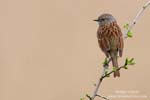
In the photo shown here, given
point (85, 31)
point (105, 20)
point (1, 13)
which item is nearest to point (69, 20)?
point (85, 31)

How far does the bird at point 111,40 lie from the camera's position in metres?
5.71

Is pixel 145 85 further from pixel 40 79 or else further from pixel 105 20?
pixel 105 20

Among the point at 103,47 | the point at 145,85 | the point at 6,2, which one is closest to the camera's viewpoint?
the point at 103,47

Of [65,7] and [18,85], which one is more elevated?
[65,7]

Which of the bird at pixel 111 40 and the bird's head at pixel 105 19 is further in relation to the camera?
the bird's head at pixel 105 19

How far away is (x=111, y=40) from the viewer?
5797 mm

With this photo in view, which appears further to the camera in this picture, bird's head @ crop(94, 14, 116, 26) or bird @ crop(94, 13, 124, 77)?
bird's head @ crop(94, 14, 116, 26)

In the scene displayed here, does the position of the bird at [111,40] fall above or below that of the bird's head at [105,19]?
below

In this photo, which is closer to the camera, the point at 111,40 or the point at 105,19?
the point at 111,40

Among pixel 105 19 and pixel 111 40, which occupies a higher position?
pixel 105 19

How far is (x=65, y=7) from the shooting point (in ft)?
31.8

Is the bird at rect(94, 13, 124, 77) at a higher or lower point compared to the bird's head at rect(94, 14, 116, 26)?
lower

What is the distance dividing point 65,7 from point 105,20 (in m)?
3.66

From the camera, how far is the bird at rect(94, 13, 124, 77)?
5.71 metres
